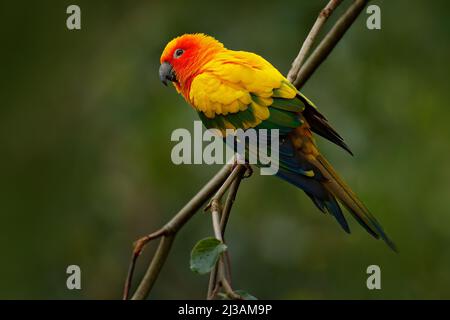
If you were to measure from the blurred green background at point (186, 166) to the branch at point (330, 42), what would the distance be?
1.28m

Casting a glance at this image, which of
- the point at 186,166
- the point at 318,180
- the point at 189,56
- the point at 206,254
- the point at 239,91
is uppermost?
the point at 189,56

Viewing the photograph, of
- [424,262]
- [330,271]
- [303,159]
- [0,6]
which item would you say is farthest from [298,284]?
[0,6]

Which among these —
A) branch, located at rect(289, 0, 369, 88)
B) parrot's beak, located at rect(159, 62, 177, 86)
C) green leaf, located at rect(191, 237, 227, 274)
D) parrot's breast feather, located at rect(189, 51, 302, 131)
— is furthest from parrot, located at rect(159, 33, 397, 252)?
green leaf, located at rect(191, 237, 227, 274)

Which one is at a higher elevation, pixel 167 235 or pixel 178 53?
pixel 178 53

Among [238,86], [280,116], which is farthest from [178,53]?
[280,116]

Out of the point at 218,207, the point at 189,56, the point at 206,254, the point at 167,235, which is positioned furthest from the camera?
the point at 189,56

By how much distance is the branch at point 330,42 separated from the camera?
3242mm

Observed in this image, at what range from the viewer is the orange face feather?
3635mm

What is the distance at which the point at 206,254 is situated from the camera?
2.54 meters

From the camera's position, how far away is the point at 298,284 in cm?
500

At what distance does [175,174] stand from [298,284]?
1162mm

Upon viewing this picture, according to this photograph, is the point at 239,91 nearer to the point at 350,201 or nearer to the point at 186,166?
the point at 350,201

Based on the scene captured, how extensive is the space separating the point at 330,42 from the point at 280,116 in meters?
0.40

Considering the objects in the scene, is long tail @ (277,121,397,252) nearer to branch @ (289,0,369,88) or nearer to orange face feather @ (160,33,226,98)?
branch @ (289,0,369,88)
